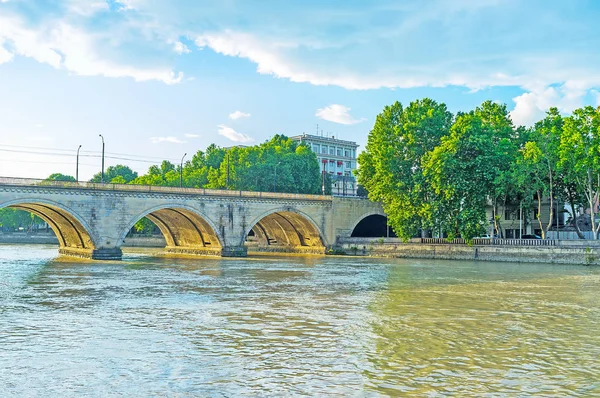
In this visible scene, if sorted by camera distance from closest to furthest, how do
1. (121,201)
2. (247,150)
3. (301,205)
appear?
1. (121,201)
2. (301,205)
3. (247,150)

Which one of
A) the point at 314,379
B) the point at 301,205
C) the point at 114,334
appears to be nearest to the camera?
the point at 314,379

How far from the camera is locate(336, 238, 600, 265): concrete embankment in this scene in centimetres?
4178

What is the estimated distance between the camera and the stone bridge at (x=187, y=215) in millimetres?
45250

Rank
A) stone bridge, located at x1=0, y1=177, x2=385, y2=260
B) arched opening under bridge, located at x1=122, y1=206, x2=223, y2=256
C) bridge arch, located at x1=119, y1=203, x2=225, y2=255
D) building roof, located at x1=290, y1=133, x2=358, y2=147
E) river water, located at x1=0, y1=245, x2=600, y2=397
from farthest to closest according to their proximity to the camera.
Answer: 1. building roof, located at x1=290, y1=133, x2=358, y2=147
2. arched opening under bridge, located at x1=122, y1=206, x2=223, y2=256
3. bridge arch, located at x1=119, y1=203, x2=225, y2=255
4. stone bridge, located at x1=0, y1=177, x2=385, y2=260
5. river water, located at x1=0, y1=245, x2=600, y2=397

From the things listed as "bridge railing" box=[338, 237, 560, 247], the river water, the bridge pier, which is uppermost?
"bridge railing" box=[338, 237, 560, 247]

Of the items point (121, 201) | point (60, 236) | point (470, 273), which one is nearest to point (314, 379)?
point (470, 273)

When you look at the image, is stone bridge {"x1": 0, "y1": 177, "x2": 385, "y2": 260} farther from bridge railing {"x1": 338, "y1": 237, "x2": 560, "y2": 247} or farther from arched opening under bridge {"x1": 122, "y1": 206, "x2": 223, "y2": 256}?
bridge railing {"x1": 338, "y1": 237, "x2": 560, "y2": 247}

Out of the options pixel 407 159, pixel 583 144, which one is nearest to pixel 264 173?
pixel 407 159

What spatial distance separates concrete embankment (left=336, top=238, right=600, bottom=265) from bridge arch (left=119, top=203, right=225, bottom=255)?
1155cm

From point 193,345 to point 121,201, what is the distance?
35.5m

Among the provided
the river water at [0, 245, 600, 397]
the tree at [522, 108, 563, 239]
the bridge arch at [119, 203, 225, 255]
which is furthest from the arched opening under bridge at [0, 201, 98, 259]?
the tree at [522, 108, 563, 239]

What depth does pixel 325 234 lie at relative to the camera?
5984 cm

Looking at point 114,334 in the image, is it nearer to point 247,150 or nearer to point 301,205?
point 301,205

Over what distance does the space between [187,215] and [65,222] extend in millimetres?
9376
